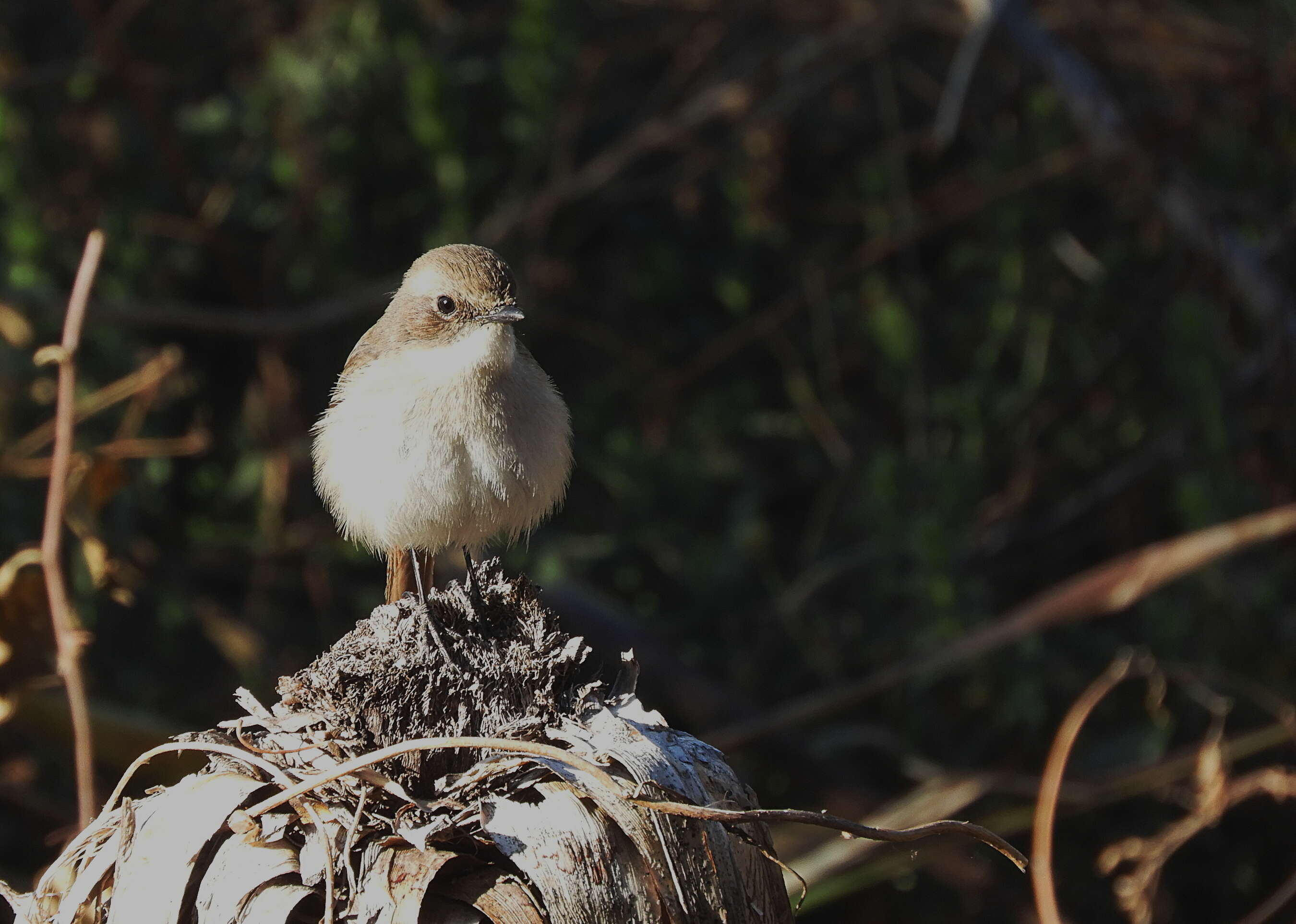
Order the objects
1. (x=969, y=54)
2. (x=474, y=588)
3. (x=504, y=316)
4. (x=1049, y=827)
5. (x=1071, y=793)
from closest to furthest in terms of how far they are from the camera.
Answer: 1. (x=474, y=588)
2. (x=1049, y=827)
3. (x=504, y=316)
4. (x=1071, y=793)
5. (x=969, y=54)

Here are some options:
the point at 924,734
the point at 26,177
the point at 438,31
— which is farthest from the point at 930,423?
the point at 26,177

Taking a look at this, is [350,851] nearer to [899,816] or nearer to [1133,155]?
[899,816]

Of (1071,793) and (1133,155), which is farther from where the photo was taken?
(1133,155)

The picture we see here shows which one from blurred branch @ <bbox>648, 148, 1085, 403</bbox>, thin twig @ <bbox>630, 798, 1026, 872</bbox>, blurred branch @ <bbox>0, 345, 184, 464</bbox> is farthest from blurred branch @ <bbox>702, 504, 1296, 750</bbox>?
blurred branch @ <bbox>648, 148, 1085, 403</bbox>

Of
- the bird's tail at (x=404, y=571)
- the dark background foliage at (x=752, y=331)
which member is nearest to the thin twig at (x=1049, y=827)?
the bird's tail at (x=404, y=571)

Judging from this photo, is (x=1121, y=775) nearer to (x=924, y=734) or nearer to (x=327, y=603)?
(x=924, y=734)

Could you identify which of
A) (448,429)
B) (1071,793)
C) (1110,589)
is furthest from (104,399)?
(1071,793)

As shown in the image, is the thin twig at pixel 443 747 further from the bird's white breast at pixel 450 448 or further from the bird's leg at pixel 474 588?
the bird's white breast at pixel 450 448
